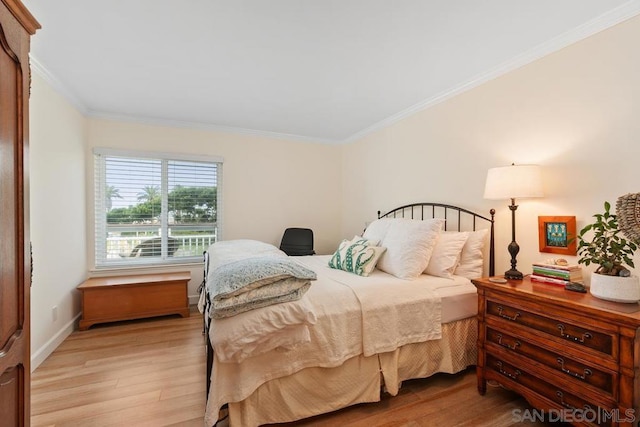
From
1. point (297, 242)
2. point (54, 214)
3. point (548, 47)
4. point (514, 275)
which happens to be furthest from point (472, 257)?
point (54, 214)

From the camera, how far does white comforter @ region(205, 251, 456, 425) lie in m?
1.53

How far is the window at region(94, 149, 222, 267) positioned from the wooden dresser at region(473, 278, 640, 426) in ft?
11.1

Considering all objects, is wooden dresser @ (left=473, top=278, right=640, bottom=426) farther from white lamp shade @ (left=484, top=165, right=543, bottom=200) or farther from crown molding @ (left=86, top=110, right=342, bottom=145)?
crown molding @ (left=86, top=110, right=342, bottom=145)

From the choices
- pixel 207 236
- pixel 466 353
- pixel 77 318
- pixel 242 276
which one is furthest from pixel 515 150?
pixel 77 318

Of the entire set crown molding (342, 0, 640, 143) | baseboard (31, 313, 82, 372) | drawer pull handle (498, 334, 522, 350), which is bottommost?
baseboard (31, 313, 82, 372)

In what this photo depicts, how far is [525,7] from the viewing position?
168 cm

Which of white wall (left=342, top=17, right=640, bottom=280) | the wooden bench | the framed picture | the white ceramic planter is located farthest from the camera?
the wooden bench

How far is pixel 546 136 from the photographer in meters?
2.10

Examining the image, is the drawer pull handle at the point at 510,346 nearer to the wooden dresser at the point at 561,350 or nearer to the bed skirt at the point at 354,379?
the wooden dresser at the point at 561,350

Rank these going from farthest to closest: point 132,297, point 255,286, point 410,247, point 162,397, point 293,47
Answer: point 132,297 → point 410,247 → point 293,47 → point 162,397 → point 255,286

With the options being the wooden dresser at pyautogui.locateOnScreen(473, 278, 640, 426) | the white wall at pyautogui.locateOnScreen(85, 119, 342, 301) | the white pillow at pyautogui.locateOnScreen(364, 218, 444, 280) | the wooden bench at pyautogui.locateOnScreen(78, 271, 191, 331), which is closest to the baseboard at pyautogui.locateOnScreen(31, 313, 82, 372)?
the wooden bench at pyautogui.locateOnScreen(78, 271, 191, 331)

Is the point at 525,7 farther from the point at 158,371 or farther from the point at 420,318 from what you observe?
the point at 158,371

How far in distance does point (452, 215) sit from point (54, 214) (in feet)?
12.0

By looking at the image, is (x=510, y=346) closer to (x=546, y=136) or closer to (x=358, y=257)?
(x=358, y=257)
